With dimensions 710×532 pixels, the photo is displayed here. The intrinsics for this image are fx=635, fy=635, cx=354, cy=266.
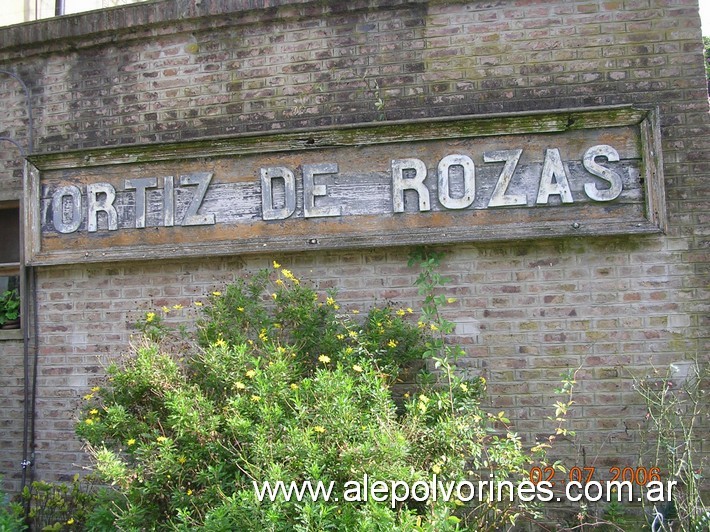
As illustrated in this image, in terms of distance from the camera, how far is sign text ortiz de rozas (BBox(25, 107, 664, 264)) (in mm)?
3967

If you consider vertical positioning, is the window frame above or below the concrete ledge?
below

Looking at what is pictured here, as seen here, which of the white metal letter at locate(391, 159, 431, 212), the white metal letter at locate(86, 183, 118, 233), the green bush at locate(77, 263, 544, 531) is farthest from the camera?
the white metal letter at locate(86, 183, 118, 233)

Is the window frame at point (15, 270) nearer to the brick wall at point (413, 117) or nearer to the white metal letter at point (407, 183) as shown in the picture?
the brick wall at point (413, 117)

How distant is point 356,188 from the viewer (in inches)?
168

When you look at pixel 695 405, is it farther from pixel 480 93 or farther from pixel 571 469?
pixel 480 93

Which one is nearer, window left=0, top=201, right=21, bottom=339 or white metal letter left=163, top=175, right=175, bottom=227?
white metal letter left=163, top=175, right=175, bottom=227

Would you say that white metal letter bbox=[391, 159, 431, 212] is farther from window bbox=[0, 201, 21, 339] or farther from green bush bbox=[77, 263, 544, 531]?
window bbox=[0, 201, 21, 339]

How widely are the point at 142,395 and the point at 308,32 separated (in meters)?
2.70

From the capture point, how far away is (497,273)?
411cm

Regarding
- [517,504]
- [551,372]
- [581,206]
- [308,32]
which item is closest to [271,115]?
[308,32]

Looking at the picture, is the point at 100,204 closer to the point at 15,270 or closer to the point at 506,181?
the point at 15,270

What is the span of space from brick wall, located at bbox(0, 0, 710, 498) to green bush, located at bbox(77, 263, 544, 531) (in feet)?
1.28
